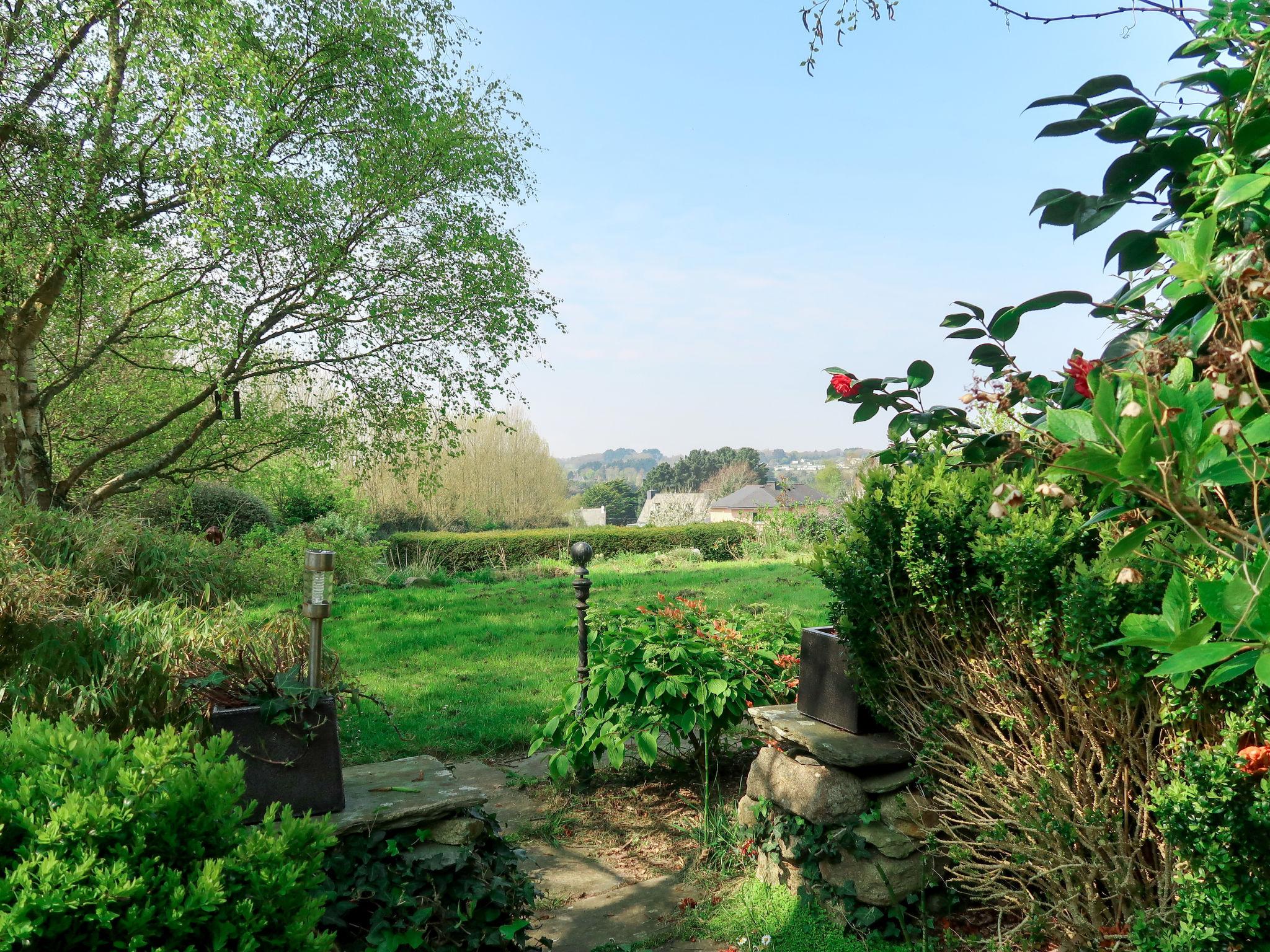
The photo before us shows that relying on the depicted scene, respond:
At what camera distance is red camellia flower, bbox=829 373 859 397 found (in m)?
2.26

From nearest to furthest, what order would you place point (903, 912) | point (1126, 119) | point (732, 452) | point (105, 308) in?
1. point (1126, 119)
2. point (903, 912)
3. point (105, 308)
4. point (732, 452)

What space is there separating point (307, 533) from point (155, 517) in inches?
92.6

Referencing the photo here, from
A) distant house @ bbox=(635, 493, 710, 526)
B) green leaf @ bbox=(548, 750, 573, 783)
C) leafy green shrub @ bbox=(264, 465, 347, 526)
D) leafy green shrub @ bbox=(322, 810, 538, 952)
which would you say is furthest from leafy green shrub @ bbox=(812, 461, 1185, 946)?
distant house @ bbox=(635, 493, 710, 526)

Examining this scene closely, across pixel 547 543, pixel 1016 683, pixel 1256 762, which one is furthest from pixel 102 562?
pixel 547 543

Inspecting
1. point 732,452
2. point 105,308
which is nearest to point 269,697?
point 105,308

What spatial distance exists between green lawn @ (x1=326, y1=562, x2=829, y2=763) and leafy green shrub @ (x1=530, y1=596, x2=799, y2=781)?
799 millimetres

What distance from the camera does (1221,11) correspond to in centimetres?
178

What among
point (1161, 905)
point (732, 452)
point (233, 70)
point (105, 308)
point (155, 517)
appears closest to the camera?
point (1161, 905)

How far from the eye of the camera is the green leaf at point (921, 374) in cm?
225

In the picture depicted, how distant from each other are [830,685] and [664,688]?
944 mm

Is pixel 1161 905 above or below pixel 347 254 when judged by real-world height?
below

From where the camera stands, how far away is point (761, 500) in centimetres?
5059

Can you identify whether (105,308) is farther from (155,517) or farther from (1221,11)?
(1221,11)

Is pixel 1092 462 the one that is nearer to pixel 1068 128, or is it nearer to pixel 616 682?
pixel 1068 128
